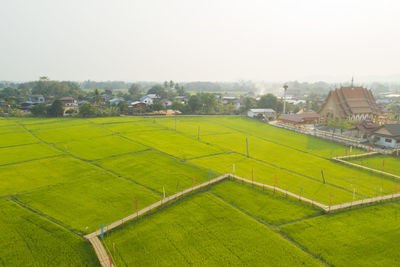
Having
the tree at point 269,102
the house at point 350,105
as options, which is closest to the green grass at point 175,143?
the house at point 350,105

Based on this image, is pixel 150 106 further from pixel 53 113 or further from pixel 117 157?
pixel 117 157

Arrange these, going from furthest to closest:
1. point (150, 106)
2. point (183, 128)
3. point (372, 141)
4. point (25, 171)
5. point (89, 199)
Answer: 1. point (150, 106)
2. point (183, 128)
3. point (372, 141)
4. point (25, 171)
5. point (89, 199)

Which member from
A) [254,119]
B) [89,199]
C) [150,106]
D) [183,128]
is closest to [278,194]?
[89,199]

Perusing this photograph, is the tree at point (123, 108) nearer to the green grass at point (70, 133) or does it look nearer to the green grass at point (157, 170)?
the green grass at point (70, 133)

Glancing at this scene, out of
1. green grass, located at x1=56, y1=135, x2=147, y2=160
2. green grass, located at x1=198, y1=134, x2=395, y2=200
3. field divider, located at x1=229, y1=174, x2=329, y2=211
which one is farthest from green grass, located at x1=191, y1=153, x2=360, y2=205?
green grass, located at x1=56, y1=135, x2=147, y2=160

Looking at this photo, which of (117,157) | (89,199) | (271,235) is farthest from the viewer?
(117,157)

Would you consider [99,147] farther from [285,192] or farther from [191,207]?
[285,192]

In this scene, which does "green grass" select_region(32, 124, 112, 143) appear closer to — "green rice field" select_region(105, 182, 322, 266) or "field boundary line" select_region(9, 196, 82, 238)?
"field boundary line" select_region(9, 196, 82, 238)
